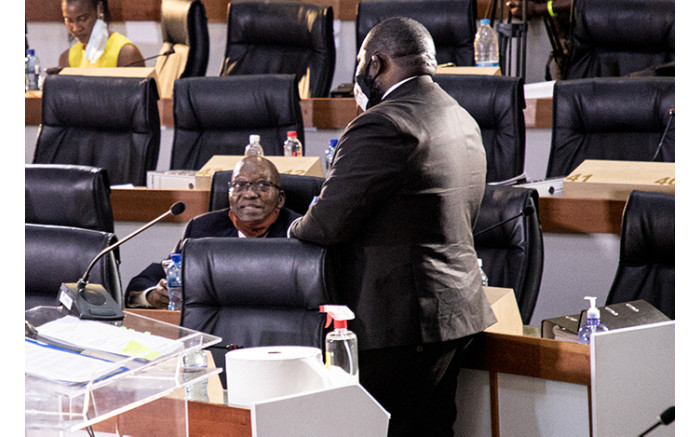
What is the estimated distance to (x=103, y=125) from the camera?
158 inches

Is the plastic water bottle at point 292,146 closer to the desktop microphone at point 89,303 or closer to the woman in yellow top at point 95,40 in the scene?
the woman in yellow top at point 95,40

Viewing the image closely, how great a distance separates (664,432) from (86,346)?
105cm

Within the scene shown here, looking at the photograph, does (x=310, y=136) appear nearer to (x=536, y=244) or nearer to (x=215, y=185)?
(x=215, y=185)

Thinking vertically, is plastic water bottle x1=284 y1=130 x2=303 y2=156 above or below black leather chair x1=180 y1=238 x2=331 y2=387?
above

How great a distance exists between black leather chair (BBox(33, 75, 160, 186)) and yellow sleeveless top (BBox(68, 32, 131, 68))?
882 millimetres

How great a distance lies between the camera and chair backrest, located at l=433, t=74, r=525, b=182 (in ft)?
11.6

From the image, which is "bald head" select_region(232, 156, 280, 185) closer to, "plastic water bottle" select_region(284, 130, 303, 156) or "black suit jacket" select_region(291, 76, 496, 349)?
"black suit jacket" select_region(291, 76, 496, 349)

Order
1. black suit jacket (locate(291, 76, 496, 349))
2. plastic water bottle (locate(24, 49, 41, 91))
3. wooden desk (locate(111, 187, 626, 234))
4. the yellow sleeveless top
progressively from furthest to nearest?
plastic water bottle (locate(24, 49, 41, 91))
the yellow sleeveless top
wooden desk (locate(111, 187, 626, 234))
black suit jacket (locate(291, 76, 496, 349))

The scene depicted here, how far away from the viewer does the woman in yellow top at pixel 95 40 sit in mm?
4883

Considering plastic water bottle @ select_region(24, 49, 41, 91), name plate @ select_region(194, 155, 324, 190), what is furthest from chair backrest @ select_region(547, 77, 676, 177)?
plastic water bottle @ select_region(24, 49, 41, 91)

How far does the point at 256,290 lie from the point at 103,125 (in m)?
2.20

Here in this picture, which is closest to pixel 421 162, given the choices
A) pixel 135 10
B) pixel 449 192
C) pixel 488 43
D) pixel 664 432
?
pixel 449 192

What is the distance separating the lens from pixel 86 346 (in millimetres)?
1423

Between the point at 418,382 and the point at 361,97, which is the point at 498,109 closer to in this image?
the point at 361,97
